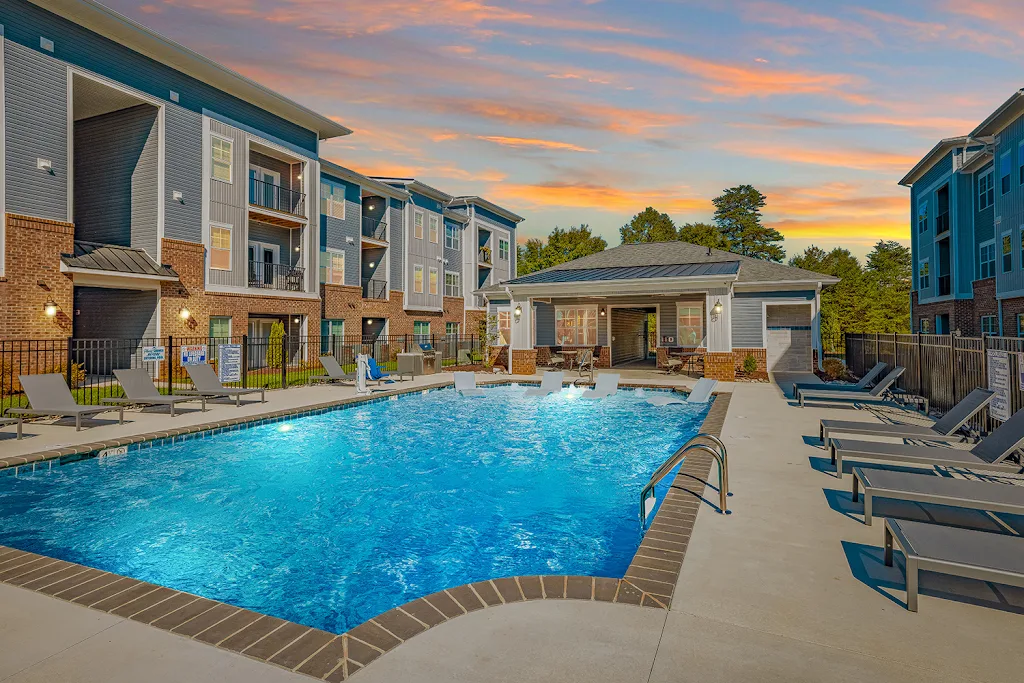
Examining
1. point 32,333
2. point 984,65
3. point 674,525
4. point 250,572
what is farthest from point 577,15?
point 32,333

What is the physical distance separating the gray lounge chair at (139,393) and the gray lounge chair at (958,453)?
11765mm

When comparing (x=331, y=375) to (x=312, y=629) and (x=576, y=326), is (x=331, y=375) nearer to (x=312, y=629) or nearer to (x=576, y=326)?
(x=576, y=326)

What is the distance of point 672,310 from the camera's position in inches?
906

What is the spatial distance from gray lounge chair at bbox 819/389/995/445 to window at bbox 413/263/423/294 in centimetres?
2689

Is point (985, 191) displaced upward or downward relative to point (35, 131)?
upward

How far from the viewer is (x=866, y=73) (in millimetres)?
14070

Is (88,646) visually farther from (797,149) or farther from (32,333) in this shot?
(797,149)

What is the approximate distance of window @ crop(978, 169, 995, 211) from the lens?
2412cm

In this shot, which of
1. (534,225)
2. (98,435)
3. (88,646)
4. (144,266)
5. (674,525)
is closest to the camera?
(88,646)

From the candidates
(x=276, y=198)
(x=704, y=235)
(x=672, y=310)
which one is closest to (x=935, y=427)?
(x=672, y=310)

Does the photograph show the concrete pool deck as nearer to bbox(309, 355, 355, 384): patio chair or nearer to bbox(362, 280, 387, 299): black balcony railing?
bbox(309, 355, 355, 384): patio chair

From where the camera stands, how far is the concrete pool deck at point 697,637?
8.36 feet

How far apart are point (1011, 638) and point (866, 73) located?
15.8 m

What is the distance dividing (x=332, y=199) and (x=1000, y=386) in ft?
84.9
